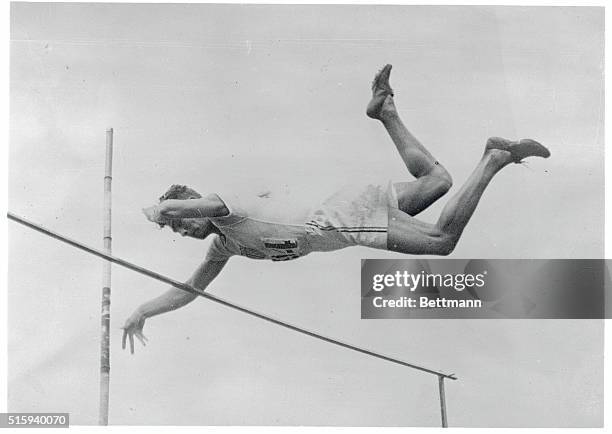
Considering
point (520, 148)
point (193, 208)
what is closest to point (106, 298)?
point (193, 208)

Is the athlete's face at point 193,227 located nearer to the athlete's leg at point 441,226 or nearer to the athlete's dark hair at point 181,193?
the athlete's dark hair at point 181,193

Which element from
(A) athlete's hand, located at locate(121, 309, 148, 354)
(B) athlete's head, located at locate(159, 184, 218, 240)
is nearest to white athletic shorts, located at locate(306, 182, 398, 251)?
(B) athlete's head, located at locate(159, 184, 218, 240)

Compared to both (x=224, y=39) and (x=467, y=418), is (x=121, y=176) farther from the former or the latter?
(x=467, y=418)

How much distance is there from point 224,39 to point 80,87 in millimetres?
644

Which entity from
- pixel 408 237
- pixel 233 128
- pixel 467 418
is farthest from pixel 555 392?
pixel 233 128

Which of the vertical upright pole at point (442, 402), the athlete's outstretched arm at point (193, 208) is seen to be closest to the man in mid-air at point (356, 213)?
the athlete's outstretched arm at point (193, 208)

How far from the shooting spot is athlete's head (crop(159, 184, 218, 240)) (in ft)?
18.2

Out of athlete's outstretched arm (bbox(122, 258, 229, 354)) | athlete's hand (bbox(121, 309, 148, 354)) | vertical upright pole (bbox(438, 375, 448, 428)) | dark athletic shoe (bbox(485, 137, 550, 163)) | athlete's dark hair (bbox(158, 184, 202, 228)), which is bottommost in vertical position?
vertical upright pole (bbox(438, 375, 448, 428))

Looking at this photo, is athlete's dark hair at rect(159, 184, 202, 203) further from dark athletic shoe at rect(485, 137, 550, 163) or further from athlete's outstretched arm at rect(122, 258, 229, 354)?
dark athletic shoe at rect(485, 137, 550, 163)

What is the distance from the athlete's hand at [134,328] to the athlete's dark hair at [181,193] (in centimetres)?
51

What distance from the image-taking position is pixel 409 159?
555 centimetres

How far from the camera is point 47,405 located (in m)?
5.44

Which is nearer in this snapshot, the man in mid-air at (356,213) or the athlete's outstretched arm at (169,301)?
the man in mid-air at (356,213)

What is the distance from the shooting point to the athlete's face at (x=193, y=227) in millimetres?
5531
